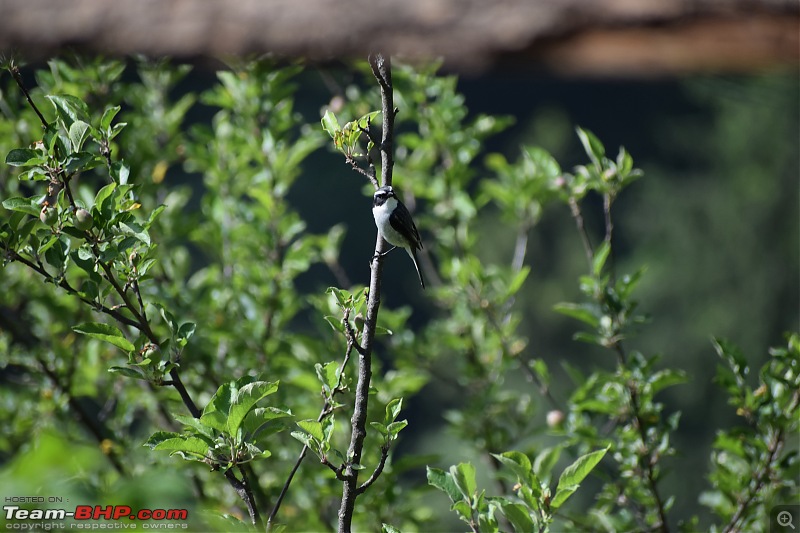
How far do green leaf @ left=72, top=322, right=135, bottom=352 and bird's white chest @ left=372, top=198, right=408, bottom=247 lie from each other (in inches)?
21.7

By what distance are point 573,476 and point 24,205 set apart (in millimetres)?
1016

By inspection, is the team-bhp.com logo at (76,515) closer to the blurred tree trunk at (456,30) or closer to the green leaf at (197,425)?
the green leaf at (197,425)

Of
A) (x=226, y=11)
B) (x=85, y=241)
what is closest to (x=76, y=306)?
(x=85, y=241)

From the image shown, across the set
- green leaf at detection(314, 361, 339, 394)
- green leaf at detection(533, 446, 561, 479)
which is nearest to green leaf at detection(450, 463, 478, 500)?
green leaf at detection(314, 361, 339, 394)

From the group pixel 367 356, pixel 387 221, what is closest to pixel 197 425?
pixel 367 356

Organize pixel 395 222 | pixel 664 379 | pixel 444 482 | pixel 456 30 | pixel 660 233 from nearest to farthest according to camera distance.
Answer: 1. pixel 456 30
2. pixel 444 482
3. pixel 664 379
4. pixel 395 222
5. pixel 660 233

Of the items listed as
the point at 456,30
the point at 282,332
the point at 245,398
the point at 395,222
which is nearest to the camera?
the point at 456,30

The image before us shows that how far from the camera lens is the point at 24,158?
126 centimetres

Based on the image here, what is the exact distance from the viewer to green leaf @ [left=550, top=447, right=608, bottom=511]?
1.29 m

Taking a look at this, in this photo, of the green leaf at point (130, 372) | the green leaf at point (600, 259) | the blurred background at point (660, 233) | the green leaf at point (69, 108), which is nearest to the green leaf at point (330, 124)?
the green leaf at point (69, 108)

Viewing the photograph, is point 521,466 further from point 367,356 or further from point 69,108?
point 69,108

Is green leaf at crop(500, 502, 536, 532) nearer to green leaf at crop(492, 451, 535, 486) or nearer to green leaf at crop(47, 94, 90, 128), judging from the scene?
green leaf at crop(492, 451, 535, 486)

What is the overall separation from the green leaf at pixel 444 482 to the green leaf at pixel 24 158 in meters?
0.80

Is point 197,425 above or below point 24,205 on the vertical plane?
below
